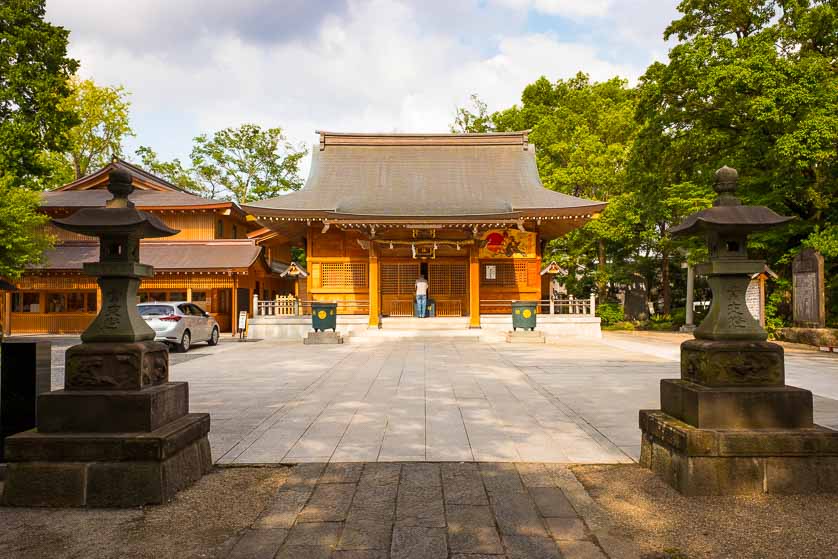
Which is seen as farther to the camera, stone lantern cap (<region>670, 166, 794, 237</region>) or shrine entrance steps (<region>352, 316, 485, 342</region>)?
shrine entrance steps (<region>352, 316, 485, 342</region>)

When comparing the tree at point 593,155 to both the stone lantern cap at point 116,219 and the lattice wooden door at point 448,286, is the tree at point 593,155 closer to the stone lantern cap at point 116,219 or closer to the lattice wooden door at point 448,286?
the lattice wooden door at point 448,286

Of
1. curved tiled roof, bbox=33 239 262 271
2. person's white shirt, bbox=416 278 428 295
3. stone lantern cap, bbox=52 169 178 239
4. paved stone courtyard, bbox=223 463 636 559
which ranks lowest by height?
paved stone courtyard, bbox=223 463 636 559

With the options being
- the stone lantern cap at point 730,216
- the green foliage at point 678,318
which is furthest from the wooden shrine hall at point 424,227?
the stone lantern cap at point 730,216

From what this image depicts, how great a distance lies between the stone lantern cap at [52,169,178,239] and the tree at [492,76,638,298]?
75.8 ft

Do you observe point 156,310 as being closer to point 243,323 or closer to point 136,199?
point 243,323

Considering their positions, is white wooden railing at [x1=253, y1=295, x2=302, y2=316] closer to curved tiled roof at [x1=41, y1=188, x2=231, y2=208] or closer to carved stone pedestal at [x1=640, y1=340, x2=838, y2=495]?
curved tiled roof at [x1=41, y1=188, x2=231, y2=208]

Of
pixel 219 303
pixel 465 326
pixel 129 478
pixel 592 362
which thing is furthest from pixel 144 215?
pixel 219 303

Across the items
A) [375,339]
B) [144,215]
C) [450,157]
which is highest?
[450,157]

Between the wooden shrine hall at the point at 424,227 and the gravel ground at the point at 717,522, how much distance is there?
14880 millimetres

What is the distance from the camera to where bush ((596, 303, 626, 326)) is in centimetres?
2645

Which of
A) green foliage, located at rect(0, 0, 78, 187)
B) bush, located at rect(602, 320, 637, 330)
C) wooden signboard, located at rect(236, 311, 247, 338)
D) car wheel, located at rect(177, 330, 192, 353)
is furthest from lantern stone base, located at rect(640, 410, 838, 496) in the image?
bush, located at rect(602, 320, 637, 330)

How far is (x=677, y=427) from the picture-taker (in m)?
Answer: 3.54

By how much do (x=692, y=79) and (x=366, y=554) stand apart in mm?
19519

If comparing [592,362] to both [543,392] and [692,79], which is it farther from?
[692,79]
